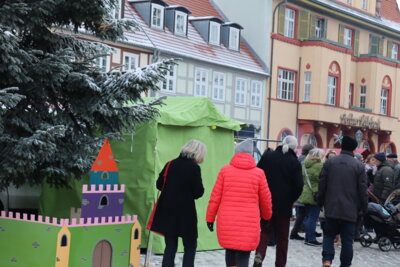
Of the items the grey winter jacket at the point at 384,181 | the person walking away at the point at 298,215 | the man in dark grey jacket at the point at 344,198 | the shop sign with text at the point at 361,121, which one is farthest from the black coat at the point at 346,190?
the shop sign with text at the point at 361,121

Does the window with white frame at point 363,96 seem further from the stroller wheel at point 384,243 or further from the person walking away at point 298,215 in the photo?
the stroller wheel at point 384,243

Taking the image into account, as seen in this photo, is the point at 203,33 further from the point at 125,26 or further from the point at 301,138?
the point at 125,26

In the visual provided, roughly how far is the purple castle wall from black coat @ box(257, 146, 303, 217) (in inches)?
88.3

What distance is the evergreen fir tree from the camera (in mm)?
8953

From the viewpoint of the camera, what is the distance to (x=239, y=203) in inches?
352

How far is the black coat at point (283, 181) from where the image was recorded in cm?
1056

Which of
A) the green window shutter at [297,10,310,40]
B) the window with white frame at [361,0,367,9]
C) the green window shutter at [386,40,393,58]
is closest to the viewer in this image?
the green window shutter at [297,10,310,40]

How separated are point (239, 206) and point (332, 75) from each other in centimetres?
3282

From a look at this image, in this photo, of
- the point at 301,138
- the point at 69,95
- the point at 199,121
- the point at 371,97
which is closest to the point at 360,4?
the point at 371,97

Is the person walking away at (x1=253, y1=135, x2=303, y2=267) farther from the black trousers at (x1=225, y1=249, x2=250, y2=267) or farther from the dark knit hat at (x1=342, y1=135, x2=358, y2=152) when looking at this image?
the black trousers at (x1=225, y1=249, x2=250, y2=267)

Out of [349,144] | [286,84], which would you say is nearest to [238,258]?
[349,144]

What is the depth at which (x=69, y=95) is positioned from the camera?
10062 mm

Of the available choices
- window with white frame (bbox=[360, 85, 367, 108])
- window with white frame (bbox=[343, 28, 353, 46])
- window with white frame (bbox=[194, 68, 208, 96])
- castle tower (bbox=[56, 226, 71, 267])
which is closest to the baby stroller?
castle tower (bbox=[56, 226, 71, 267])

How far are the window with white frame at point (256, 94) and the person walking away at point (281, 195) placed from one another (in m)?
27.7
